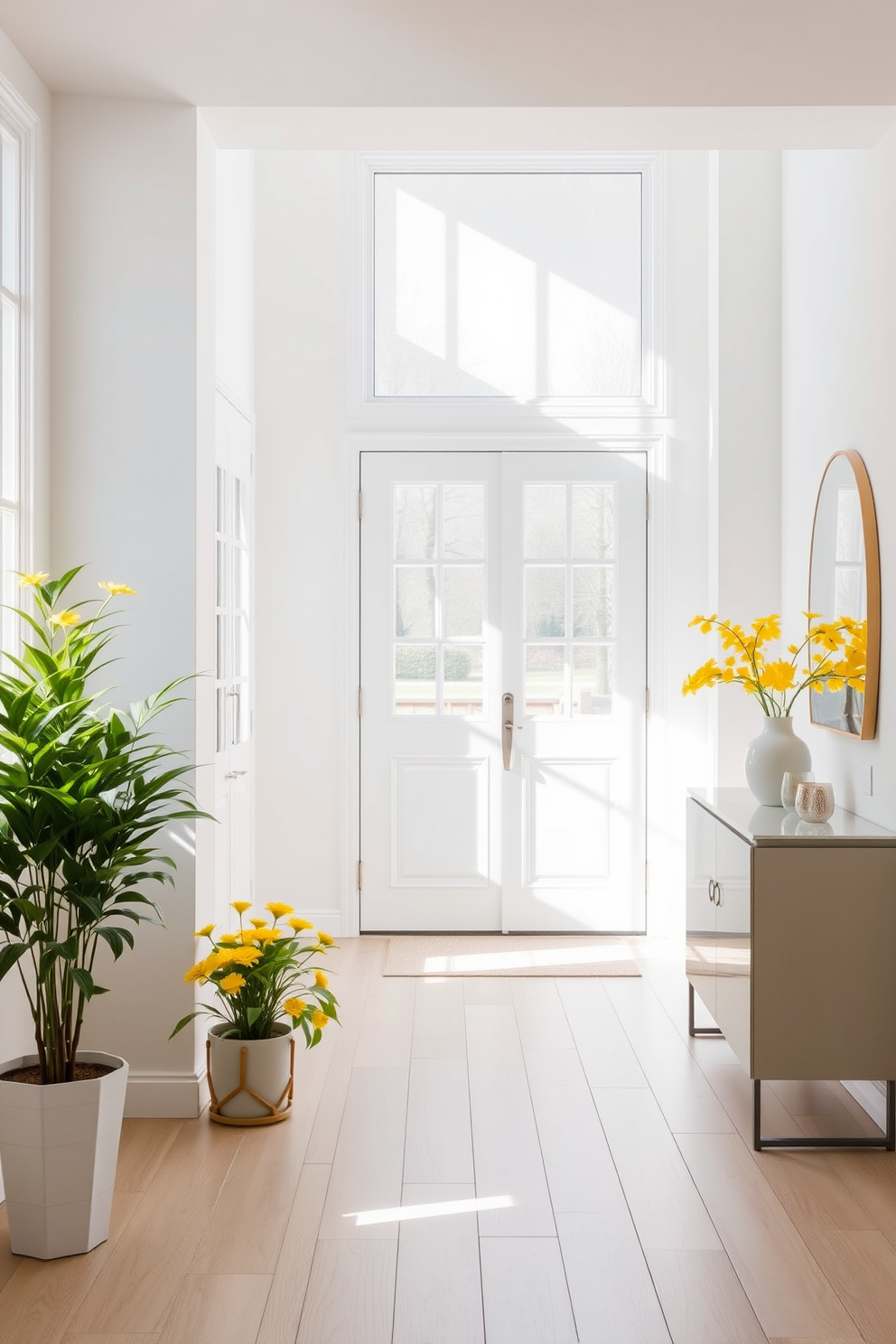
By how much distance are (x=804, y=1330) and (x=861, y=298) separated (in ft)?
9.04

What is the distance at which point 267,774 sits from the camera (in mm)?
5035

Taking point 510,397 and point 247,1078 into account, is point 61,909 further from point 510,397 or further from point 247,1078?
point 510,397

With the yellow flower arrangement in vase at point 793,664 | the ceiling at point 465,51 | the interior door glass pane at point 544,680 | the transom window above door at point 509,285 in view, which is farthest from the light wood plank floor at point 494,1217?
the transom window above door at point 509,285

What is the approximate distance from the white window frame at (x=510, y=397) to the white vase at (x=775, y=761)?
2011 mm

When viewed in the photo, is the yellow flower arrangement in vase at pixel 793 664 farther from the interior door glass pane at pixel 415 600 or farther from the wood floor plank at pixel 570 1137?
the interior door glass pane at pixel 415 600

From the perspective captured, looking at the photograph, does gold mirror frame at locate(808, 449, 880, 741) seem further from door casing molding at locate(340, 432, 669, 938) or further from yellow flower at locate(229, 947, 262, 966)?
yellow flower at locate(229, 947, 262, 966)

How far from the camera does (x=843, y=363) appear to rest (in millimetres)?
3635

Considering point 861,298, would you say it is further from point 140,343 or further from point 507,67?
point 140,343

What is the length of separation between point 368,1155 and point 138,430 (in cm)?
198

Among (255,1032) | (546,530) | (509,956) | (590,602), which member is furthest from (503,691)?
(255,1032)

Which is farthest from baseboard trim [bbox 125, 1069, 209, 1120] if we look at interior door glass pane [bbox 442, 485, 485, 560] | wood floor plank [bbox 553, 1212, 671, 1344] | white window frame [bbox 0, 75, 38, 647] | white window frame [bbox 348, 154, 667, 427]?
white window frame [bbox 348, 154, 667, 427]

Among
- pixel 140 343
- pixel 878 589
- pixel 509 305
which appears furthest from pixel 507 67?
pixel 509 305

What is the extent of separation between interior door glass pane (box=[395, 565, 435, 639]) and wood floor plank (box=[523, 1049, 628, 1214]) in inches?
81.1

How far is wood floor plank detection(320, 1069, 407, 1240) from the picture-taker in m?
2.48
